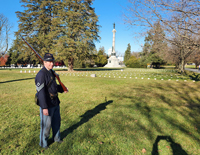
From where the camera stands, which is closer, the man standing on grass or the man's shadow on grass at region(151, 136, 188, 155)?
the man standing on grass

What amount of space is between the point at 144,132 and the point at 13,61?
6507 cm

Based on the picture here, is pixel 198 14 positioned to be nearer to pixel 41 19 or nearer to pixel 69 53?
pixel 69 53

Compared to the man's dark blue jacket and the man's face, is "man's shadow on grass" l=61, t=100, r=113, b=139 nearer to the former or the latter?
the man's dark blue jacket

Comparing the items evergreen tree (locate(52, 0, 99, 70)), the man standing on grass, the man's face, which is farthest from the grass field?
evergreen tree (locate(52, 0, 99, 70))

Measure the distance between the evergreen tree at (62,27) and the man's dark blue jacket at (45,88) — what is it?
21.9 m

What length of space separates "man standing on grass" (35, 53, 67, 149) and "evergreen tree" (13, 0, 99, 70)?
21774mm

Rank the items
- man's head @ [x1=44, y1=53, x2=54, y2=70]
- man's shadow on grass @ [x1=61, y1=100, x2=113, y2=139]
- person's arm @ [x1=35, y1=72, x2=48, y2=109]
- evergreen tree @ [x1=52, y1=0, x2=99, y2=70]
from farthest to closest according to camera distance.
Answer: evergreen tree @ [x1=52, y1=0, x2=99, y2=70]
man's shadow on grass @ [x1=61, y1=100, x2=113, y2=139]
man's head @ [x1=44, y1=53, x2=54, y2=70]
person's arm @ [x1=35, y1=72, x2=48, y2=109]

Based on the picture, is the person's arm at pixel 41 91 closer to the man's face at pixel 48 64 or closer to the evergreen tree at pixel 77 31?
the man's face at pixel 48 64

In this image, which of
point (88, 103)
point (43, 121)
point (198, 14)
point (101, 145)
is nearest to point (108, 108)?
point (88, 103)

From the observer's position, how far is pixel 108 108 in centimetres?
577

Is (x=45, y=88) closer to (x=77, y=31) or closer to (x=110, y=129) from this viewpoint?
(x=110, y=129)

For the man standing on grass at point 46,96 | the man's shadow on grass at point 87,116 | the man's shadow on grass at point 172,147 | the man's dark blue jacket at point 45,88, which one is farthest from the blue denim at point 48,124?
the man's shadow on grass at point 172,147

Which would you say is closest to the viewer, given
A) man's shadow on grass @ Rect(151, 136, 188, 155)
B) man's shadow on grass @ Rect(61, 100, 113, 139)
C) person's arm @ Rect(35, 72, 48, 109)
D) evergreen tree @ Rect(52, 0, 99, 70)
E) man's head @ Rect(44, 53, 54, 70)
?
person's arm @ Rect(35, 72, 48, 109)

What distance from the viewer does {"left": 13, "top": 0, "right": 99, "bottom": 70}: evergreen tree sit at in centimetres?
2495
